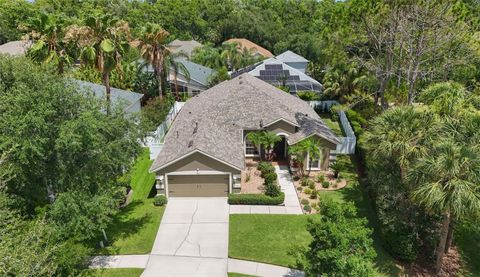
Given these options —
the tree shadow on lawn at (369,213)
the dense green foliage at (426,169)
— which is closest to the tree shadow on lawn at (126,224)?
the tree shadow on lawn at (369,213)

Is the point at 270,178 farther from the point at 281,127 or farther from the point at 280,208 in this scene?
the point at 281,127

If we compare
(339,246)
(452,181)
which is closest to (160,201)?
(339,246)

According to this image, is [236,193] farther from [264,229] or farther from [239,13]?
[239,13]

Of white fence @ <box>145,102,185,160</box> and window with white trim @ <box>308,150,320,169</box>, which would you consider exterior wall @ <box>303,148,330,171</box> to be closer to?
window with white trim @ <box>308,150,320,169</box>

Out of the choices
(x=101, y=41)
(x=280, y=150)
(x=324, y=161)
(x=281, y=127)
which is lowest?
(x=324, y=161)

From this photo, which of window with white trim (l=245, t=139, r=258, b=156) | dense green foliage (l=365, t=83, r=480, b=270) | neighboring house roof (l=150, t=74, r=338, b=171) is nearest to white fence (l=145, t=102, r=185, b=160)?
neighboring house roof (l=150, t=74, r=338, b=171)

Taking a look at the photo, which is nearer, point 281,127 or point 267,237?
point 267,237

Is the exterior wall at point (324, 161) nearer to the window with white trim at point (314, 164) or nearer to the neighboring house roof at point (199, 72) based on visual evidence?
the window with white trim at point (314, 164)
